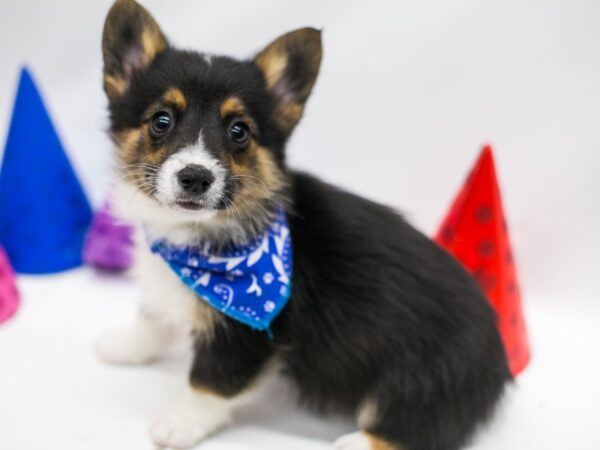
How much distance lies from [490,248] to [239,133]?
1.44m

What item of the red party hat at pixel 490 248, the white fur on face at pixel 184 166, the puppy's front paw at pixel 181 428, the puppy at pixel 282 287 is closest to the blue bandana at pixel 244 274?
the puppy at pixel 282 287

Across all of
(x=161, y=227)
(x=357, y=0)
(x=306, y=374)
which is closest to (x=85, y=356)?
(x=161, y=227)

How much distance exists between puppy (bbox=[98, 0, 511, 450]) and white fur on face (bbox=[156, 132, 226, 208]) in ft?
0.37

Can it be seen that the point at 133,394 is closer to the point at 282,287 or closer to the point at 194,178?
the point at 282,287

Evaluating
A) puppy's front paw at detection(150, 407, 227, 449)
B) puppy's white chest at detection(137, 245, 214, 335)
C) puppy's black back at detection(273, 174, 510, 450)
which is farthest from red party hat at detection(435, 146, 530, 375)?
puppy's front paw at detection(150, 407, 227, 449)

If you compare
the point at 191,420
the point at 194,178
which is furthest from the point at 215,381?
the point at 194,178

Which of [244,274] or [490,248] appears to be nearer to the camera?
[244,274]

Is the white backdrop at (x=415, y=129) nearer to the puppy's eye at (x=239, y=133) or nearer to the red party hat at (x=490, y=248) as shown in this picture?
the red party hat at (x=490, y=248)

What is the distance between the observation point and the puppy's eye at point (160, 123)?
2.57 m

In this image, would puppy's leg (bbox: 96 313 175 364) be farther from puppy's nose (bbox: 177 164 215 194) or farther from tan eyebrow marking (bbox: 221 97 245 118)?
tan eyebrow marking (bbox: 221 97 245 118)

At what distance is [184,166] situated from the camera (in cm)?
241

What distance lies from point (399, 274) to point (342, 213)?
361 mm

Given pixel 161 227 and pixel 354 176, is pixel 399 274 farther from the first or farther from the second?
pixel 354 176

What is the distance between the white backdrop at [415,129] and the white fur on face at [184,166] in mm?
1001
